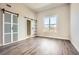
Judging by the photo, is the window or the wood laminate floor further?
the window

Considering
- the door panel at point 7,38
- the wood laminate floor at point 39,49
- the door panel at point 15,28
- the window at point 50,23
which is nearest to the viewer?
the wood laminate floor at point 39,49

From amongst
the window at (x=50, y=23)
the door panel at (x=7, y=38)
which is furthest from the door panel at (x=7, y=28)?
the window at (x=50, y=23)

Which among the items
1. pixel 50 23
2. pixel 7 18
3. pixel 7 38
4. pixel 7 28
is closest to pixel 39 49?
pixel 50 23

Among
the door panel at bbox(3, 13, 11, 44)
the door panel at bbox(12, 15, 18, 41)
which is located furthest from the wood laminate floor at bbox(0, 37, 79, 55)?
the door panel at bbox(12, 15, 18, 41)

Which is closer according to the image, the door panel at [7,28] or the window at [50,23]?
the door panel at [7,28]

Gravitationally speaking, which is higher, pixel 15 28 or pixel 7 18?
pixel 7 18

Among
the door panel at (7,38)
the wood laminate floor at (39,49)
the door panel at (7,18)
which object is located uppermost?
the door panel at (7,18)

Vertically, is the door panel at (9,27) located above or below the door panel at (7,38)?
above

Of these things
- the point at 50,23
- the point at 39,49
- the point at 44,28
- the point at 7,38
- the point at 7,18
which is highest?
the point at 7,18

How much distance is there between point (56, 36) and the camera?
3.51 metres

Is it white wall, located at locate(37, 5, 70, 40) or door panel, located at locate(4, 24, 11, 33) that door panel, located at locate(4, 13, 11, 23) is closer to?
door panel, located at locate(4, 24, 11, 33)

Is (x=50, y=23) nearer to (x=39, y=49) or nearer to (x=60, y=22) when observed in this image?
(x=60, y=22)

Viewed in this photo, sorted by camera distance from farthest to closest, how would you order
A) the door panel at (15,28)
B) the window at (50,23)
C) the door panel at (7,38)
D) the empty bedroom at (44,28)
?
the door panel at (15,28) → the window at (50,23) → the door panel at (7,38) → the empty bedroom at (44,28)

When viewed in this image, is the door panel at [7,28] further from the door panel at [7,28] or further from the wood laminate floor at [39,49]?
the wood laminate floor at [39,49]
